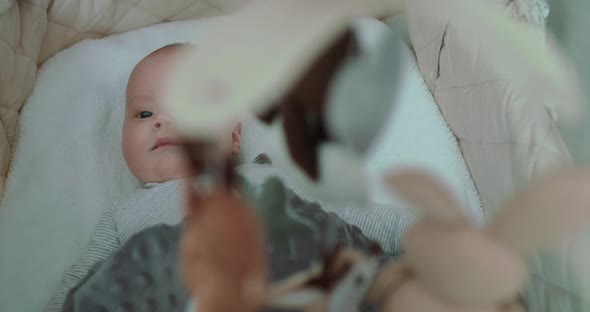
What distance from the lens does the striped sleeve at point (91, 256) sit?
2.23 feet

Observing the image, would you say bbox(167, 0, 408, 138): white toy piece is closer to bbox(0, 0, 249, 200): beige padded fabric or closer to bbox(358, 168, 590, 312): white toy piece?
bbox(358, 168, 590, 312): white toy piece

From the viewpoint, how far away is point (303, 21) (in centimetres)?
20

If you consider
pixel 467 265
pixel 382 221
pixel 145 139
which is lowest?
pixel 382 221

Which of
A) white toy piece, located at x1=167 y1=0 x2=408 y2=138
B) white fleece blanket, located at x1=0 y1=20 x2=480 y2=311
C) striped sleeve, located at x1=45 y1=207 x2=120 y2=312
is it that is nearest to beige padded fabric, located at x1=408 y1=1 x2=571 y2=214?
white fleece blanket, located at x1=0 y1=20 x2=480 y2=311

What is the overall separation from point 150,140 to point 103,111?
10.2 inches

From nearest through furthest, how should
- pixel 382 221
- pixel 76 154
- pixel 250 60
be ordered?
pixel 250 60
pixel 382 221
pixel 76 154

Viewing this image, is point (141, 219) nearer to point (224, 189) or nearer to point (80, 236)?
point (80, 236)

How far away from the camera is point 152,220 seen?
72cm

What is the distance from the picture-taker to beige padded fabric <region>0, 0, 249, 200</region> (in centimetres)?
81

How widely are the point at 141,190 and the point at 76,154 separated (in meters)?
0.16

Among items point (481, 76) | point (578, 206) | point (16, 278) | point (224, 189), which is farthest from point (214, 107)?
point (16, 278)

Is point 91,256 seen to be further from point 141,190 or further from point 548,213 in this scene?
point 548,213

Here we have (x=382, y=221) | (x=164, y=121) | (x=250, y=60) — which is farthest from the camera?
(x=382, y=221)

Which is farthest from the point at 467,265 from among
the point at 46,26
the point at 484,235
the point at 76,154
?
the point at 46,26
